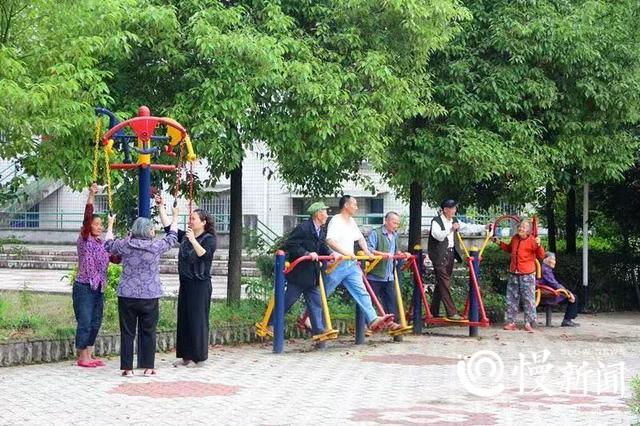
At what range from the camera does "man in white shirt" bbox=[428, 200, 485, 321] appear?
17.1 meters

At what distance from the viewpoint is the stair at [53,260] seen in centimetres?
3341

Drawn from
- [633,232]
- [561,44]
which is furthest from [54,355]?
[633,232]

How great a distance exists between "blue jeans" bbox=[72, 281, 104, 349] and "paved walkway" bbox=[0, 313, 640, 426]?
0.35 m

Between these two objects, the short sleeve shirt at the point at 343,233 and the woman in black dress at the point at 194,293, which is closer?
the woman in black dress at the point at 194,293

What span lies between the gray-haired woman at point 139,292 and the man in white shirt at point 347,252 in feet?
11.2

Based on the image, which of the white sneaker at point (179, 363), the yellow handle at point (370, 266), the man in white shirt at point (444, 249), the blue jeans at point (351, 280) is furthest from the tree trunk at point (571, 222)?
the white sneaker at point (179, 363)

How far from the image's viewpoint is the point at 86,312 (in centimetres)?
1249

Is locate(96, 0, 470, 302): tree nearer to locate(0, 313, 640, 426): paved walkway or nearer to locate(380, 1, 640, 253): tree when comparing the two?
locate(380, 1, 640, 253): tree

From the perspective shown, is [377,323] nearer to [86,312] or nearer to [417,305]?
[417,305]

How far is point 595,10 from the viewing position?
19.4 metres

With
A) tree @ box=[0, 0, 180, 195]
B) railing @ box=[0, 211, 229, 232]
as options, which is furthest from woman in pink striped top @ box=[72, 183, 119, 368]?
railing @ box=[0, 211, 229, 232]

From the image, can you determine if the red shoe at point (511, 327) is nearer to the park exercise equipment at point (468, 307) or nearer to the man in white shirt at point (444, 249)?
the park exercise equipment at point (468, 307)

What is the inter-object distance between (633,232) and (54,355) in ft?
52.4

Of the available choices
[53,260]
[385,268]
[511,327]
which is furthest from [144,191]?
[53,260]
